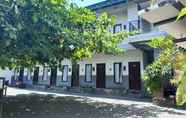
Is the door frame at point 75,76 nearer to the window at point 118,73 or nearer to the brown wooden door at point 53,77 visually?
the brown wooden door at point 53,77

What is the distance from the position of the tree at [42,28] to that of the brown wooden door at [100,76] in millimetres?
10381

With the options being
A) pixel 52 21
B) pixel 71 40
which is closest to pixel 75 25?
pixel 71 40

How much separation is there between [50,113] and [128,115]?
336cm

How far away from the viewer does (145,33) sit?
1916 centimetres

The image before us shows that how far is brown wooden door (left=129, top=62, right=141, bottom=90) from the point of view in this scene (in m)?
21.4

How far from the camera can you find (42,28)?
10273 millimetres

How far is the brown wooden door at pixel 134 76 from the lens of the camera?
21.4 m

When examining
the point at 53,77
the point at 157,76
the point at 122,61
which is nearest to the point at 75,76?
the point at 53,77

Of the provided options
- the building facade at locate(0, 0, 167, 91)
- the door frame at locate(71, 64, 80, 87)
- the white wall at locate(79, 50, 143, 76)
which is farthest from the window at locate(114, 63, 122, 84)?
the door frame at locate(71, 64, 80, 87)

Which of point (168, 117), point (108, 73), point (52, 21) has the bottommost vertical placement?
point (168, 117)

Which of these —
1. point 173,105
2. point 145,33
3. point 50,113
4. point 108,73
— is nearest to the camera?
point 50,113

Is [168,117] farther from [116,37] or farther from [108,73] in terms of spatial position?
[108,73]

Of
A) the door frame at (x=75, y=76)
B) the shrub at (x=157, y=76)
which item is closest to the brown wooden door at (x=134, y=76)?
the shrub at (x=157, y=76)

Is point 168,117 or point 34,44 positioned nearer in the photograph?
point 34,44
